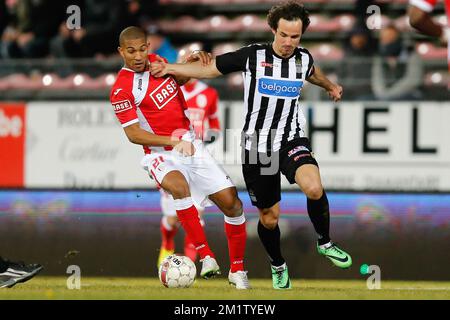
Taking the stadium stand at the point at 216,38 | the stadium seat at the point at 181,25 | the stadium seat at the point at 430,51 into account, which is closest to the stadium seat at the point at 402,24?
the stadium stand at the point at 216,38

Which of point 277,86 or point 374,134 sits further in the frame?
point 374,134

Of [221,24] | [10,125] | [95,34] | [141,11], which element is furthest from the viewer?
[221,24]

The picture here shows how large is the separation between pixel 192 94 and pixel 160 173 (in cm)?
306

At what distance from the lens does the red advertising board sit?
11.7m

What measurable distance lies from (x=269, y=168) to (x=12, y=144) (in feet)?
13.9

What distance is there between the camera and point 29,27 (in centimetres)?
1431

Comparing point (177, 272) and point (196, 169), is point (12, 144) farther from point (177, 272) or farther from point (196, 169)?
point (177, 272)

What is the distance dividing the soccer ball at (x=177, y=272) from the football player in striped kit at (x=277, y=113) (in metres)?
0.80

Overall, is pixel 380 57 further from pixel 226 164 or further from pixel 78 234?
pixel 78 234

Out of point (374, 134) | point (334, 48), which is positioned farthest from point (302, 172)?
point (334, 48)

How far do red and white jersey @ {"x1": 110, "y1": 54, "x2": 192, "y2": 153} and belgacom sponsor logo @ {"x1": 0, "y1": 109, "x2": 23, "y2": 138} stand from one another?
3392 millimetres

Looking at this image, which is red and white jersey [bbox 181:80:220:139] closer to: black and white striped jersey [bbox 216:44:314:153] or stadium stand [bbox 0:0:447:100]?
stadium stand [bbox 0:0:447:100]

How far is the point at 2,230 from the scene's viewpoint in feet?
39.2

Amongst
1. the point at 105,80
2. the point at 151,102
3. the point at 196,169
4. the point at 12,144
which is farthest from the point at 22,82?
the point at 196,169
